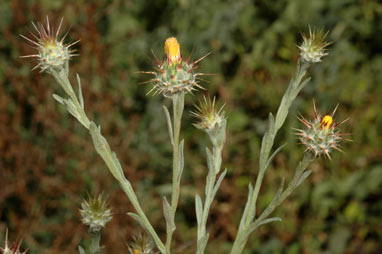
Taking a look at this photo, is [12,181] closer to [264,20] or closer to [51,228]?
[51,228]

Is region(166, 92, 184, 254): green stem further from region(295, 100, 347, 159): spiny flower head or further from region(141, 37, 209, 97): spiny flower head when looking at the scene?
region(295, 100, 347, 159): spiny flower head

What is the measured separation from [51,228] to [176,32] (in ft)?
5.30

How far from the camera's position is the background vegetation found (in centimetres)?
319

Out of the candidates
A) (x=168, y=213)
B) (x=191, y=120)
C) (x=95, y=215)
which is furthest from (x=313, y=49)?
(x=191, y=120)

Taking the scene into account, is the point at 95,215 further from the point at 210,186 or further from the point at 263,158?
the point at 263,158

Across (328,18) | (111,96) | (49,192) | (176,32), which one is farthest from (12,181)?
(328,18)

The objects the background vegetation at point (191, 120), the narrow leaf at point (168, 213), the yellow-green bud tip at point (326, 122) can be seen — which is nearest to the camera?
the narrow leaf at point (168, 213)

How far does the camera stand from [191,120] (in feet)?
11.5

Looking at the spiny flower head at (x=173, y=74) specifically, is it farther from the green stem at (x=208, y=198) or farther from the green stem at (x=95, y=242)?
the green stem at (x=95, y=242)

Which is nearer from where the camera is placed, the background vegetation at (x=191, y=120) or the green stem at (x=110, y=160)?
the green stem at (x=110, y=160)

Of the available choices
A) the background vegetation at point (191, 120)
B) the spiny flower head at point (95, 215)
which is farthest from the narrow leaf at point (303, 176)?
the background vegetation at point (191, 120)

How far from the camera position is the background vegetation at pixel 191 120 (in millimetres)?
3189

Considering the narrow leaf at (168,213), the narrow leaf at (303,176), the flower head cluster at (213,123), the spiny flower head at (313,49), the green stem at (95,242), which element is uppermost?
the spiny flower head at (313,49)

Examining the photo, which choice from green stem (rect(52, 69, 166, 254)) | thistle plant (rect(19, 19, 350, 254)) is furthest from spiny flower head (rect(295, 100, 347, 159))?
green stem (rect(52, 69, 166, 254))
